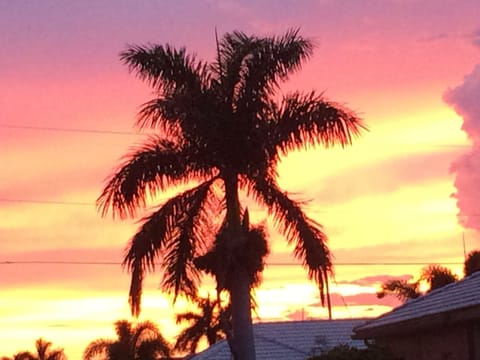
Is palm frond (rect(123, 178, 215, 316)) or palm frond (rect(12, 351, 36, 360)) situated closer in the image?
palm frond (rect(123, 178, 215, 316))

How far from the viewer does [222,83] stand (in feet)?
89.3

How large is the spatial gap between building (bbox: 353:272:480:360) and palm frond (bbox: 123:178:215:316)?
15.6 ft

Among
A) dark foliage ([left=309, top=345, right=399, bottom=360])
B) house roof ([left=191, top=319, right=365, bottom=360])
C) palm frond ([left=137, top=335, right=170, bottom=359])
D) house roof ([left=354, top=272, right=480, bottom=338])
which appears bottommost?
dark foliage ([left=309, top=345, right=399, bottom=360])

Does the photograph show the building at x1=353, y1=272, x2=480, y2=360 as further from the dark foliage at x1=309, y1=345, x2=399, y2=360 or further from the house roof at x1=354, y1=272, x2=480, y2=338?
the dark foliage at x1=309, y1=345, x2=399, y2=360

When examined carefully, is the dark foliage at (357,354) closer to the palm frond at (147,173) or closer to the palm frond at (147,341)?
the palm frond at (147,173)

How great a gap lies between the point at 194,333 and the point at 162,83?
4311cm

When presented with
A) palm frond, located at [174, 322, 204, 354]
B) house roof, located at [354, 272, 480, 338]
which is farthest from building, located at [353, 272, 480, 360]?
palm frond, located at [174, 322, 204, 354]

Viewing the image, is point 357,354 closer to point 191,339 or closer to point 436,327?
point 436,327

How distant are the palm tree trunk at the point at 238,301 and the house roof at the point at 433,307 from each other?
10.0 ft

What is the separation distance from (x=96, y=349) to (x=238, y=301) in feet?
144

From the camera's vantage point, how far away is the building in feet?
74.1

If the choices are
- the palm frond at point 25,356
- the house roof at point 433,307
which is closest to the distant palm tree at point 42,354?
the palm frond at point 25,356

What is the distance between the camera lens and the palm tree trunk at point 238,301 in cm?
2661

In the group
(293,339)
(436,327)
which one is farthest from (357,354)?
(293,339)
